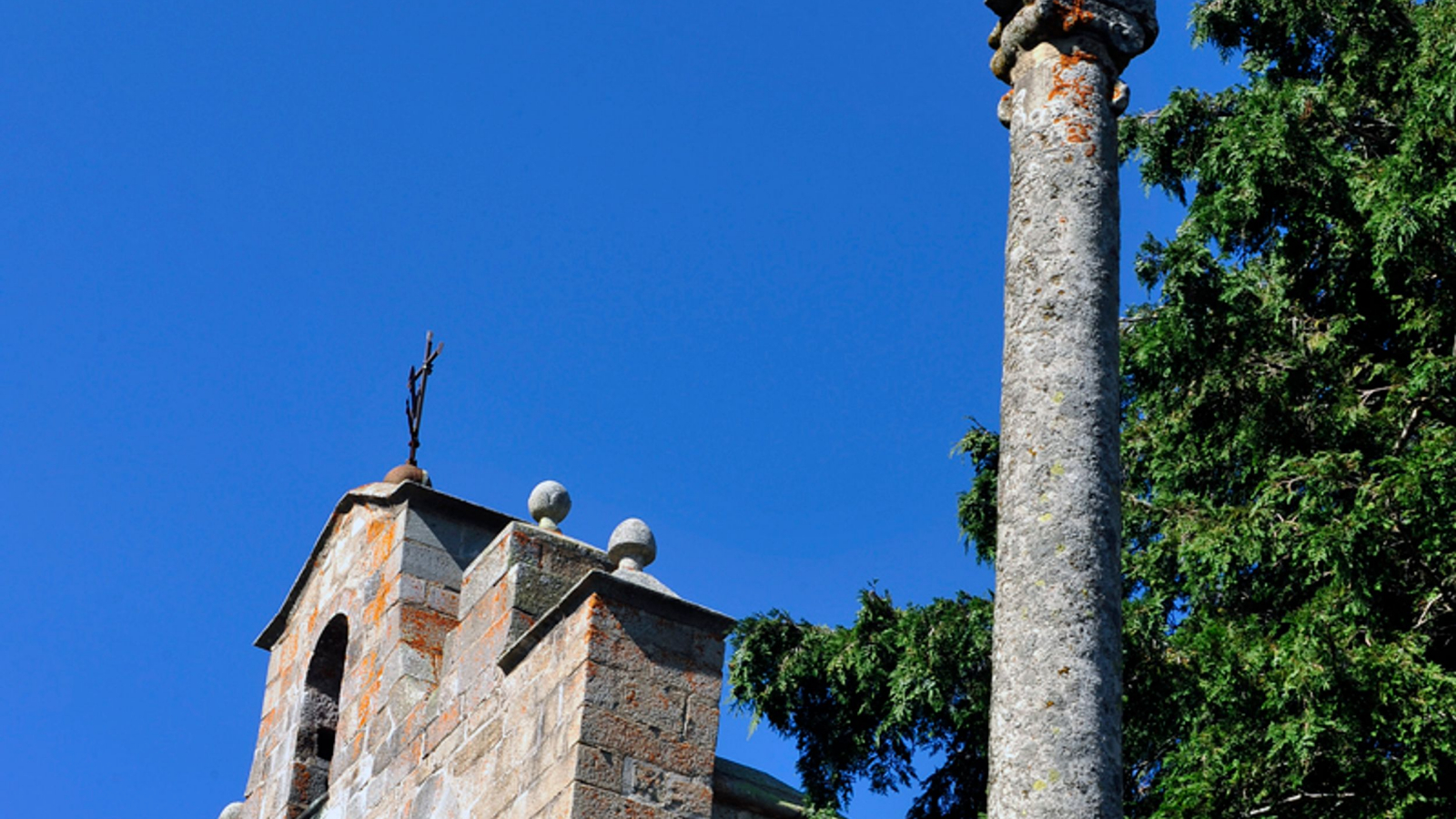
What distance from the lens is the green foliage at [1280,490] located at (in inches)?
341

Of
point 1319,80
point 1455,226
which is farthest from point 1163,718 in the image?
point 1319,80

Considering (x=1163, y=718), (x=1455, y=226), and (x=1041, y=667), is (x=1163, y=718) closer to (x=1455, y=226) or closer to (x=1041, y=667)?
(x=1455, y=226)

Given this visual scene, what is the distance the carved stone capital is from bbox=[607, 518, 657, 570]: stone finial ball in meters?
2.52

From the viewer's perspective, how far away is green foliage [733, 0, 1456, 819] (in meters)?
8.67

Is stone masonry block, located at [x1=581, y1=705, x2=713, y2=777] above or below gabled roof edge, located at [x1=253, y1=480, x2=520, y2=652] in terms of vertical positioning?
below

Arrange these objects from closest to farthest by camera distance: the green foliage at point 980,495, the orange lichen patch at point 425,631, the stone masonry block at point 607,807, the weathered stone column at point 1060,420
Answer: the weathered stone column at point 1060,420 < the stone masonry block at point 607,807 < the orange lichen patch at point 425,631 < the green foliage at point 980,495

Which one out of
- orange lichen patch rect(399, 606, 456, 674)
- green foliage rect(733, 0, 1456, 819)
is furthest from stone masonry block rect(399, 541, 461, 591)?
green foliage rect(733, 0, 1456, 819)

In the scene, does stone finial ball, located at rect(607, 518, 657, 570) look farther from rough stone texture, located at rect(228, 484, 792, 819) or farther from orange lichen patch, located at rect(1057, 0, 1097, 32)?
orange lichen patch, located at rect(1057, 0, 1097, 32)

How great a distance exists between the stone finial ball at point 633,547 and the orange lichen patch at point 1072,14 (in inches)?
108

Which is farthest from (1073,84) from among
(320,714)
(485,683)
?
(320,714)

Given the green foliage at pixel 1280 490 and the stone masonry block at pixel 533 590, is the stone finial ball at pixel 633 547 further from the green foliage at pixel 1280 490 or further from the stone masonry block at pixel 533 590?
the green foliage at pixel 1280 490

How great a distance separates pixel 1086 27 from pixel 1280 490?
4.47 metres

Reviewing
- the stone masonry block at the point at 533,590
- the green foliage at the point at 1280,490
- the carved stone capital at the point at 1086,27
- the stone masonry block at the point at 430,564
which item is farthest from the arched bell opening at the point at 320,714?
the carved stone capital at the point at 1086,27

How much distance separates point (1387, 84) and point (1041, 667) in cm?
757
